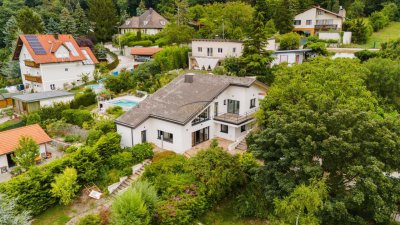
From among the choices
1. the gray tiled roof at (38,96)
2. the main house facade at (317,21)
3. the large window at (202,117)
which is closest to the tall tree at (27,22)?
the gray tiled roof at (38,96)

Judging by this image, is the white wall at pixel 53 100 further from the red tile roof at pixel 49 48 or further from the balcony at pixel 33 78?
the balcony at pixel 33 78

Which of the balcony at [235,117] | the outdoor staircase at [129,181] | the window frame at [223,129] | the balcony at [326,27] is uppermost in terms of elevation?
the balcony at [326,27]

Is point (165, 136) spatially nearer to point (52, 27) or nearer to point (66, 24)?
point (66, 24)

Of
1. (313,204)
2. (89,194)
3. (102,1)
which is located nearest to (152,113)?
(89,194)

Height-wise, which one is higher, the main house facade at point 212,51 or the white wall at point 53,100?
the main house facade at point 212,51

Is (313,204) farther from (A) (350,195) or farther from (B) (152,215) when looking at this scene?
(B) (152,215)
